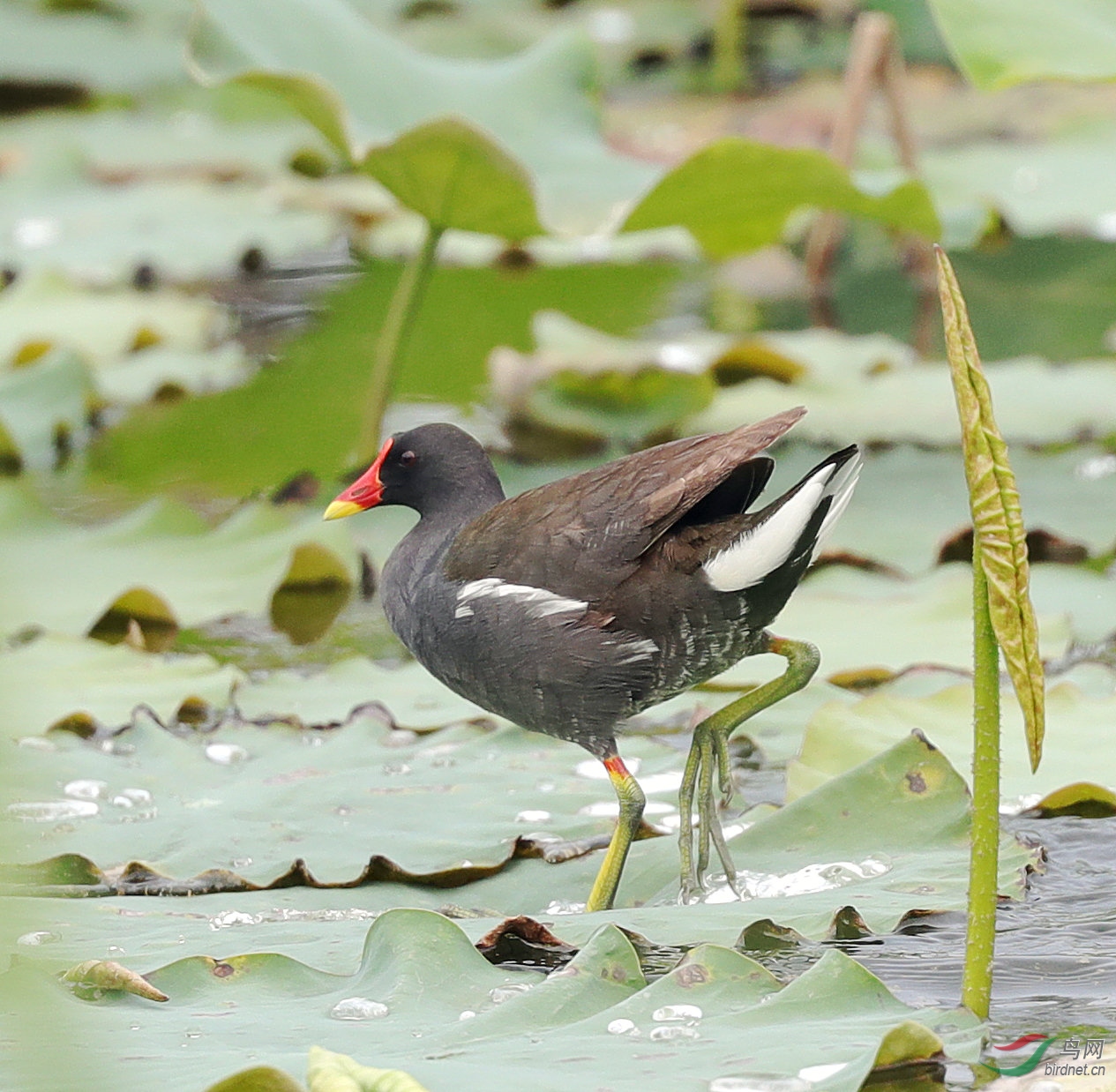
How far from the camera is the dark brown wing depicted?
175cm

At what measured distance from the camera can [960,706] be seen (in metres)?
2.23

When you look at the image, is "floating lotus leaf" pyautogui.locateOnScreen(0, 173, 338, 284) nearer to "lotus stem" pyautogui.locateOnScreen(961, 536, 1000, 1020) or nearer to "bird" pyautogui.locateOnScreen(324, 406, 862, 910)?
"bird" pyautogui.locateOnScreen(324, 406, 862, 910)

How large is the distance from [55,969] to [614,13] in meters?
7.17

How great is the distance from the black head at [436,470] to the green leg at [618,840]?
18.5 inches

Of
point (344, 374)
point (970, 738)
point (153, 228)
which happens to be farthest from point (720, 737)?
point (153, 228)

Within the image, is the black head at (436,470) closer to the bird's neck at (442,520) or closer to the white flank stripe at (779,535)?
the bird's neck at (442,520)

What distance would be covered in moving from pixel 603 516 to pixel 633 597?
0.30ft

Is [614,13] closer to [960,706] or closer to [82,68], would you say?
[82,68]

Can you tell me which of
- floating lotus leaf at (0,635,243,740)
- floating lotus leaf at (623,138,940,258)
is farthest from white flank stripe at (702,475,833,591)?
floating lotus leaf at (623,138,940,258)

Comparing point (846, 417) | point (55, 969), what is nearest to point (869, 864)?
point (55, 969)

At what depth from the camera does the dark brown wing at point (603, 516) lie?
1755 mm

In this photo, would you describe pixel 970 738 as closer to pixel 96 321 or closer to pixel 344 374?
pixel 344 374

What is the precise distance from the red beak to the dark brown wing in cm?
32

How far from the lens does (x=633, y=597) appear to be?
183 cm
